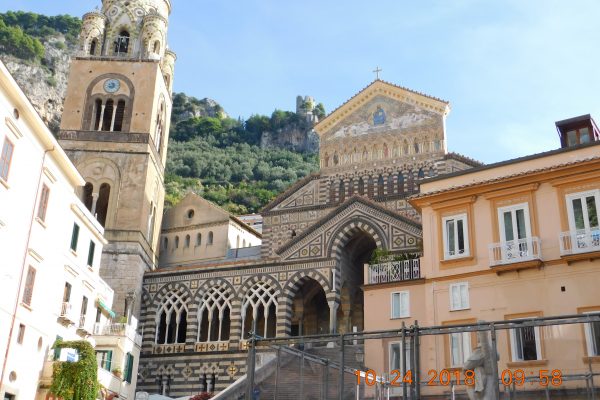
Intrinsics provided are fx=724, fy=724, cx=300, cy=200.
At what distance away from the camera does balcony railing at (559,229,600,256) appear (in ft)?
60.7

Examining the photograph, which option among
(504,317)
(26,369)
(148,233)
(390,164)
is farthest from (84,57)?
(504,317)

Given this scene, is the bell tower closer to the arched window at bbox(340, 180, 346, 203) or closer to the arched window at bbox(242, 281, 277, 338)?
the arched window at bbox(242, 281, 277, 338)

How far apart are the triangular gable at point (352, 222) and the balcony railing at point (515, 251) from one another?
9669mm

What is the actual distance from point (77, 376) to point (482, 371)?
14222 millimetres

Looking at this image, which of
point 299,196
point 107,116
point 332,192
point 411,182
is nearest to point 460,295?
point 411,182

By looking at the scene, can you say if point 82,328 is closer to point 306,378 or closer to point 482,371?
point 306,378

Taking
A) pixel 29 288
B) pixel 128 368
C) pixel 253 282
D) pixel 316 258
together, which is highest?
pixel 316 258

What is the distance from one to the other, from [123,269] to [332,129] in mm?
13124

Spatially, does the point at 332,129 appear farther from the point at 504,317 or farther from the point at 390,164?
the point at 504,317

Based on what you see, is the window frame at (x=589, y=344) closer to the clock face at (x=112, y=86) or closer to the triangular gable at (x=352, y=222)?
the triangular gable at (x=352, y=222)

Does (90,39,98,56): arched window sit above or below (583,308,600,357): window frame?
above

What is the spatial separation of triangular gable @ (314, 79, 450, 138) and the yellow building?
14.6m

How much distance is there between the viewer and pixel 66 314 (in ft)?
77.8

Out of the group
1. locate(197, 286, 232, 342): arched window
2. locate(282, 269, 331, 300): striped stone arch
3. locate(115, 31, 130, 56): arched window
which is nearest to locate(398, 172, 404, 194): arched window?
locate(282, 269, 331, 300): striped stone arch
